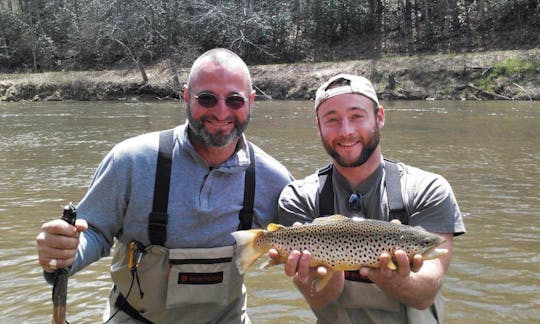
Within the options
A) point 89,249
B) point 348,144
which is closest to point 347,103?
point 348,144

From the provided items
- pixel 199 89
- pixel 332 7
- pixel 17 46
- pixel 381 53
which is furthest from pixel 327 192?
pixel 17 46

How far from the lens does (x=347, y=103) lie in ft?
11.1

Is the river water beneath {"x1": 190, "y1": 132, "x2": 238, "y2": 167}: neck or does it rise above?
beneath

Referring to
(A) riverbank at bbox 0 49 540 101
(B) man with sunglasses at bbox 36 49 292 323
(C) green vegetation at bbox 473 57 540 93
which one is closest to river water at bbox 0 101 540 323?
(B) man with sunglasses at bbox 36 49 292 323

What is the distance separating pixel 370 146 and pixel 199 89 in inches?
46.5

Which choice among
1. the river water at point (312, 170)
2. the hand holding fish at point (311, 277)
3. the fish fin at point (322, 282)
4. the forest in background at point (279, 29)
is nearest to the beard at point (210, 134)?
the hand holding fish at point (311, 277)

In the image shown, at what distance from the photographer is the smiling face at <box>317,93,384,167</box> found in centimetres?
338

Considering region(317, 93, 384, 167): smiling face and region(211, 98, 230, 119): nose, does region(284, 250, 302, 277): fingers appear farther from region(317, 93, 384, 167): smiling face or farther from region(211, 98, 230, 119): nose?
region(211, 98, 230, 119): nose

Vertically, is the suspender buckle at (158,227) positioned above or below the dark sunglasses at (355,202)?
below

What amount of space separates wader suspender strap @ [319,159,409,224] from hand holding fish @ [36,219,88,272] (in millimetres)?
1470

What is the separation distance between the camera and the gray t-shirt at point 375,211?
3184 mm

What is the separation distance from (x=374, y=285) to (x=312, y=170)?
855cm

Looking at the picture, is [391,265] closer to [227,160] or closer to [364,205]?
[364,205]

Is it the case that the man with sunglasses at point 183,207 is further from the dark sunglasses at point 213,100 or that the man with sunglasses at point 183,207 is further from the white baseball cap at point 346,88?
the white baseball cap at point 346,88
